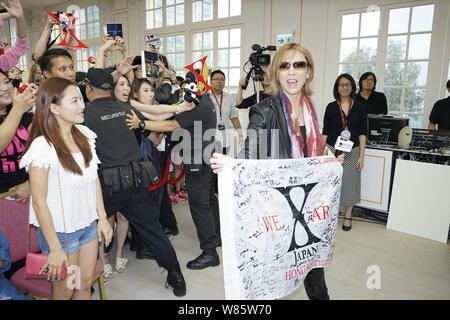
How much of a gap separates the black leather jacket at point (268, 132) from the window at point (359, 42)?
4.16 m

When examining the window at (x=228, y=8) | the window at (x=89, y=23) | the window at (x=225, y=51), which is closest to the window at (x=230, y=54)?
the window at (x=225, y=51)

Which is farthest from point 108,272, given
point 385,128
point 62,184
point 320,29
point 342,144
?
point 320,29

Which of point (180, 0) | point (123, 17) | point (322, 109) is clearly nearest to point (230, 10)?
point (180, 0)

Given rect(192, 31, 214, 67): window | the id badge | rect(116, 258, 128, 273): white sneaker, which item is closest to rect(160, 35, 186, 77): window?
rect(192, 31, 214, 67): window

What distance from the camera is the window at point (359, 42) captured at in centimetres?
504

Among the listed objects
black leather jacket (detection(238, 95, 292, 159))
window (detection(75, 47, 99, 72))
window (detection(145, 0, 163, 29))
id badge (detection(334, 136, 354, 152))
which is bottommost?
id badge (detection(334, 136, 354, 152))

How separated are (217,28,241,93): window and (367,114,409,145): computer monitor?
128 inches

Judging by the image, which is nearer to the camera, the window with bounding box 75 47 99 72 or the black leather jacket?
the black leather jacket

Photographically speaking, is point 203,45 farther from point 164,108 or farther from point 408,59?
point 164,108

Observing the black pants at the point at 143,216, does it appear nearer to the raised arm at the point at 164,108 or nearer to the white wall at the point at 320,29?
the raised arm at the point at 164,108

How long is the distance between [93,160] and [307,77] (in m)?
1.23

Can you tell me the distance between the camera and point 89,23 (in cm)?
977

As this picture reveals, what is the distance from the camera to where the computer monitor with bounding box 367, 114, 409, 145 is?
Answer: 386 cm

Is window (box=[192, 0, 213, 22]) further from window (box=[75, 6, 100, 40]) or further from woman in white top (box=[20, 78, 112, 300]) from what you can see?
woman in white top (box=[20, 78, 112, 300])
